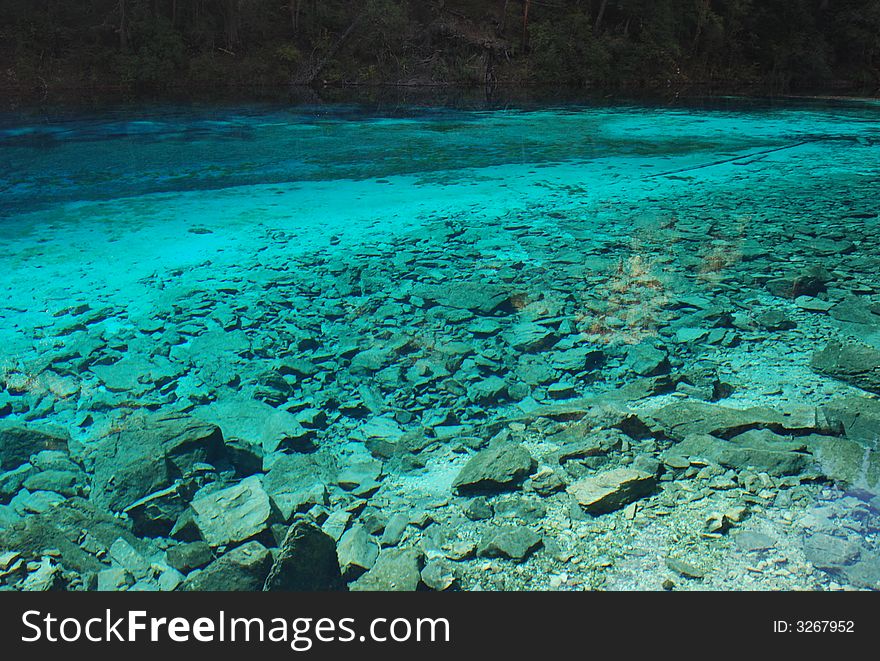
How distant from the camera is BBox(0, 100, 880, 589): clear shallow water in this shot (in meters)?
2.35

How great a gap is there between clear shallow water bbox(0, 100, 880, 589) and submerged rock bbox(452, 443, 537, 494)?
3 cm

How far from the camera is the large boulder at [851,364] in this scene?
3289 mm

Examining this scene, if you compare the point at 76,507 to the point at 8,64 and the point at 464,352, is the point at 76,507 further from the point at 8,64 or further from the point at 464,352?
the point at 8,64

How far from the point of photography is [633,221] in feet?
21.4

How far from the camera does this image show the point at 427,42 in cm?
2841

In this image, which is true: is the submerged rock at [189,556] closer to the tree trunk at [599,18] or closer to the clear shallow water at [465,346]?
the clear shallow water at [465,346]

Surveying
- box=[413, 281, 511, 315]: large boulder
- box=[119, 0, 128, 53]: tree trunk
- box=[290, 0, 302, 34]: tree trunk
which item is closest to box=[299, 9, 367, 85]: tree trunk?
box=[290, 0, 302, 34]: tree trunk

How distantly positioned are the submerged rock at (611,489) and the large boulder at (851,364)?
1511mm

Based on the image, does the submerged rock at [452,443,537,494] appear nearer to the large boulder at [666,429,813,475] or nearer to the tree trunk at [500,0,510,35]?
the large boulder at [666,429,813,475]

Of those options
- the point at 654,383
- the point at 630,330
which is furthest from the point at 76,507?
the point at 630,330

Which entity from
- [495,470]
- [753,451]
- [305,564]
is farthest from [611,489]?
[305,564]

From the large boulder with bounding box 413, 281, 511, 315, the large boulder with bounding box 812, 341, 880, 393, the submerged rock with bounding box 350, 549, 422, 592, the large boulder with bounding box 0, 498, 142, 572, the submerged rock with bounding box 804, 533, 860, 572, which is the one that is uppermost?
the large boulder with bounding box 812, 341, 880, 393

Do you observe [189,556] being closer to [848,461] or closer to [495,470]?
[495,470]

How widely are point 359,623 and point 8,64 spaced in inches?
1169
